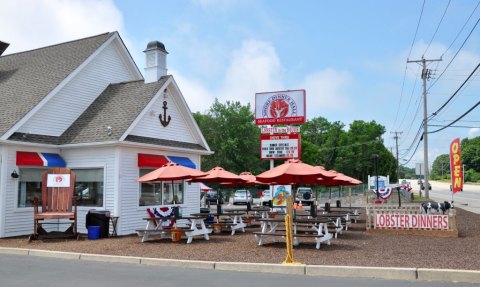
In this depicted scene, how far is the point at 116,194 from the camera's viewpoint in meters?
16.5

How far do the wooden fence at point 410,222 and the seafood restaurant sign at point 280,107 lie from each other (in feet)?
25.6

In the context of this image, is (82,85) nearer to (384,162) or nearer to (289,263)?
(289,263)

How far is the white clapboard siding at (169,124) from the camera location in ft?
60.3

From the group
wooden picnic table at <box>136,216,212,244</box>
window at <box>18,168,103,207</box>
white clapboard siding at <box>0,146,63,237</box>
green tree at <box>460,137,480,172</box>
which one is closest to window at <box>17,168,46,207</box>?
window at <box>18,168,103,207</box>

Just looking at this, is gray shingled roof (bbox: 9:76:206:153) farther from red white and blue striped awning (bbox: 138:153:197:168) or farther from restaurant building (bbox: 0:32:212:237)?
red white and blue striped awning (bbox: 138:153:197:168)

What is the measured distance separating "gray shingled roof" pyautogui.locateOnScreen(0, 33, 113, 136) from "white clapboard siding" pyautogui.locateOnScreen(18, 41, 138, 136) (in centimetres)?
40

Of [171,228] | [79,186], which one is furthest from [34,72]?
[171,228]

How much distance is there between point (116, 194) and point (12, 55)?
39.1 ft

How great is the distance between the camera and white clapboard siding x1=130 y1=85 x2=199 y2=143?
1838 centimetres

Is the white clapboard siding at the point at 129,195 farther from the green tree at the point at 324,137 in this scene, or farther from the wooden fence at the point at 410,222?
the green tree at the point at 324,137

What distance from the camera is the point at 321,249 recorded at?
12438 millimetres

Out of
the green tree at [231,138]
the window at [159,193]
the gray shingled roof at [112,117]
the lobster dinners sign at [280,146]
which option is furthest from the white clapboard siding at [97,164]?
the green tree at [231,138]

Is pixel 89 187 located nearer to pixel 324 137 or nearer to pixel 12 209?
pixel 12 209

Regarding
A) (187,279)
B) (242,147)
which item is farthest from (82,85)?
(242,147)
